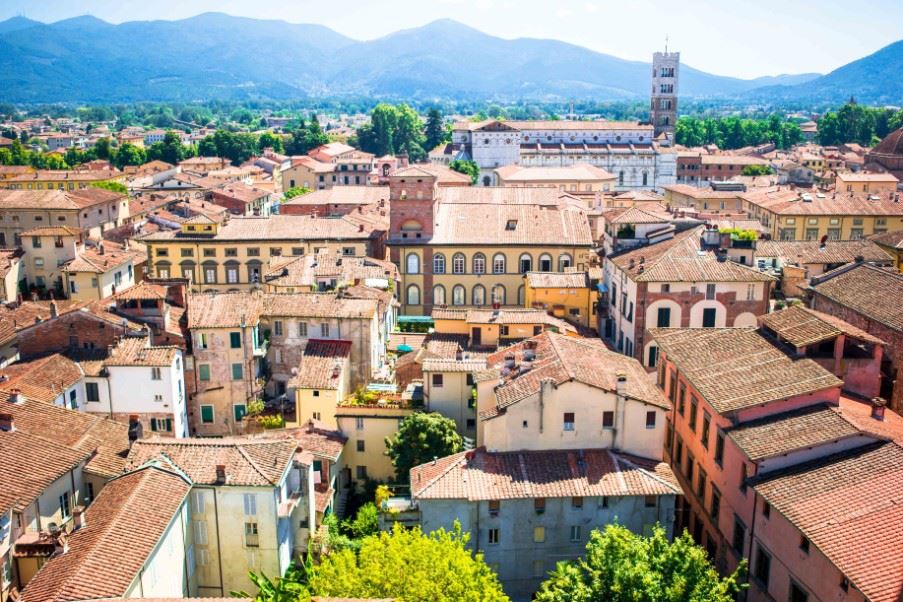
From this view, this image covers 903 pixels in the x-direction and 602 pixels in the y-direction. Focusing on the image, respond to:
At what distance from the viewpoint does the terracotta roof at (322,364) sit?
45250 mm

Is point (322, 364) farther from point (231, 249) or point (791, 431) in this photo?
point (231, 249)

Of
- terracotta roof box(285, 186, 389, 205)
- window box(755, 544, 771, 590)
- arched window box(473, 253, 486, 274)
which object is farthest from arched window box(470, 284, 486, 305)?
window box(755, 544, 771, 590)

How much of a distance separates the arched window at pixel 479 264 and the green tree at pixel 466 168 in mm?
69818

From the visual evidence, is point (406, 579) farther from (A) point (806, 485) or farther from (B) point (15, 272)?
(B) point (15, 272)

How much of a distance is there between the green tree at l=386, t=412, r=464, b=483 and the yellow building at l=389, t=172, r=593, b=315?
31971mm

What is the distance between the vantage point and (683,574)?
2423cm

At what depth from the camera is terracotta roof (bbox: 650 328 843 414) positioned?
32625 mm

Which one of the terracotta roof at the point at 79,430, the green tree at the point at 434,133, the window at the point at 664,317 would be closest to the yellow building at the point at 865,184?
the window at the point at 664,317

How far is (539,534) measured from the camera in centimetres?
3338

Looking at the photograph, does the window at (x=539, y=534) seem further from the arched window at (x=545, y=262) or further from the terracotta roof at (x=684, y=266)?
the arched window at (x=545, y=262)

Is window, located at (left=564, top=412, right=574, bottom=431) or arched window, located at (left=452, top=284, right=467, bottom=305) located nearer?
window, located at (left=564, top=412, right=574, bottom=431)

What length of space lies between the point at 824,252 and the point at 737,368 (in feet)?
108

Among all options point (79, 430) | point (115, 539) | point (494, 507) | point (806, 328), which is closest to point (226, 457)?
point (115, 539)

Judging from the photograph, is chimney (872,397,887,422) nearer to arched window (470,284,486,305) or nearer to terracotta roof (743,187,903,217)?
arched window (470,284,486,305)
